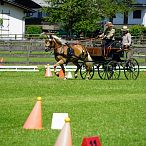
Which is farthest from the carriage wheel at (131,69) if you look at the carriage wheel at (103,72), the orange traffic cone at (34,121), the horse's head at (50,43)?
the orange traffic cone at (34,121)

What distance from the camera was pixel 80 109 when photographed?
1294 centimetres

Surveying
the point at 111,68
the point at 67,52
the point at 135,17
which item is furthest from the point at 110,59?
the point at 135,17

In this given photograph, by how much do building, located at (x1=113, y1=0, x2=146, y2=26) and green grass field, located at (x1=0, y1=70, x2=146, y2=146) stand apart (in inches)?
2291

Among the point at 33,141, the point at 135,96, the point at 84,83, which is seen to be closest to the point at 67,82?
the point at 84,83

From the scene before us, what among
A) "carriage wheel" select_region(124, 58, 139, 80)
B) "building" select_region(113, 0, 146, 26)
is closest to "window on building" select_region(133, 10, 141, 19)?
"building" select_region(113, 0, 146, 26)

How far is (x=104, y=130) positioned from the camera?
10141 mm

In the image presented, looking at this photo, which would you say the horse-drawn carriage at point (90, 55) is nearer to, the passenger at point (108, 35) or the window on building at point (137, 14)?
the passenger at point (108, 35)

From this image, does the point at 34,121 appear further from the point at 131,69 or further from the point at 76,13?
the point at 76,13

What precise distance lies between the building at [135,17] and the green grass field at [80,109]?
58190 millimetres

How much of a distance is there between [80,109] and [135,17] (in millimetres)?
67156

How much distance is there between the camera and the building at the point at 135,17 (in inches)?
3061

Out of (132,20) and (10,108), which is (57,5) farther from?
(10,108)

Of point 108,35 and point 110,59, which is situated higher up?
point 108,35

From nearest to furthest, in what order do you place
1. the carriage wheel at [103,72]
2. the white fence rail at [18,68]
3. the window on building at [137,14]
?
1. the carriage wheel at [103,72]
2. the white fence rail at [18,68]
3. the window on building at [137,14]
